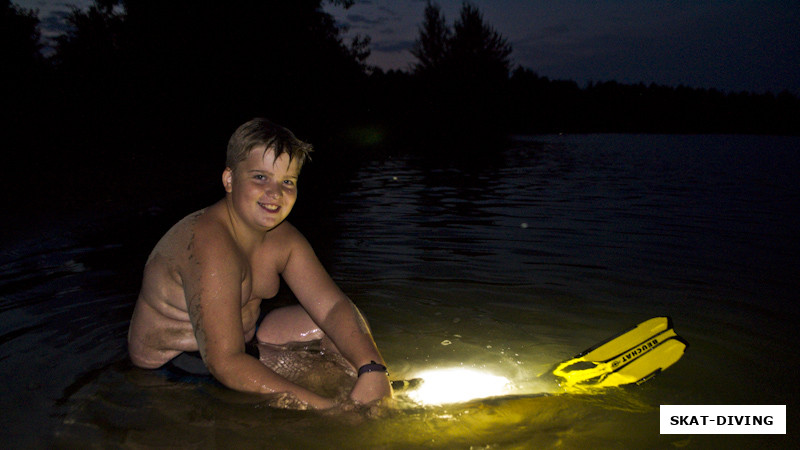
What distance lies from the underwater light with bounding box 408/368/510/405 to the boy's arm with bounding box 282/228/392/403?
386mm

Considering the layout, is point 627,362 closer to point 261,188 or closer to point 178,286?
point 261,188

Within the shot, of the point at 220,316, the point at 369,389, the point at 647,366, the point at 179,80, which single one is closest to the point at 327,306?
the point at 369,389

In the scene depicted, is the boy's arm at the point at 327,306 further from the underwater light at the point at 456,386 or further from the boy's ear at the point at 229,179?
the boy's ear at the point at 229,179

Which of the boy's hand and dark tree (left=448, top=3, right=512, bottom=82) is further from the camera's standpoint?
dark tree (left=448, top=3, right=512, bottom=82)

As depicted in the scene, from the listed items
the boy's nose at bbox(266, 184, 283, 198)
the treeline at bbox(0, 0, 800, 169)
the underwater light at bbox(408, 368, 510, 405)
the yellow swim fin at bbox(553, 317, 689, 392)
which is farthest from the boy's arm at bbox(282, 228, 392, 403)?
the treeline at bbox(0, 0, 800, 169)

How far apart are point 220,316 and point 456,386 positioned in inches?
58.0

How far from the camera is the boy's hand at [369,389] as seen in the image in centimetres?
282

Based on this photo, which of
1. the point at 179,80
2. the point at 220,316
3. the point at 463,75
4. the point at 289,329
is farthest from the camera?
the point at 463,75

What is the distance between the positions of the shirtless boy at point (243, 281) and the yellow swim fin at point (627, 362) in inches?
44.0

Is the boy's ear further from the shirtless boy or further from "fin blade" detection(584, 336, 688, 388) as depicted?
"fin blade" detection(584, 336, 688, 388)

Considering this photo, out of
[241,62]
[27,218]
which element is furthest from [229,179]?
[241,62]

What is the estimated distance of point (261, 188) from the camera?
2.74m

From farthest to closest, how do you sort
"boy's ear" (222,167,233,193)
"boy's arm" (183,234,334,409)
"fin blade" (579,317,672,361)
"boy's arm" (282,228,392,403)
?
"fin blade" (579,317,672,361), "boy's arm" (282,228,392,403), "boy's ear" (222,167,233,193), "boy's arm" (183,234,334,409)

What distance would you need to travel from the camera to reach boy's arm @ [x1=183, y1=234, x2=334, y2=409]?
253 cm
